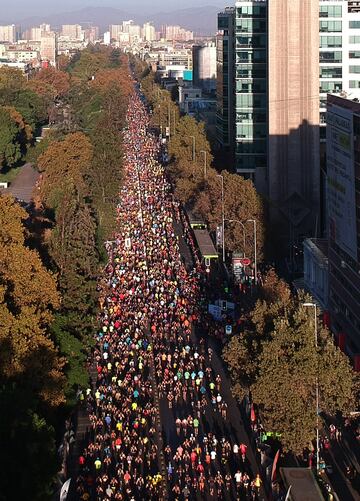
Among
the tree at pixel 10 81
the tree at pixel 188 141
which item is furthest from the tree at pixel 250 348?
the tree at pixel 10 81

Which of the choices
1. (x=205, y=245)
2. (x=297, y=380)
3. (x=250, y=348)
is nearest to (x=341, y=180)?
(x=250, y=348)

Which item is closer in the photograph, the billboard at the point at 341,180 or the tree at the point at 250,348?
the tree at the point at 250,348

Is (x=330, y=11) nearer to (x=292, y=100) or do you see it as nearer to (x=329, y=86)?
(x=329, y=86)

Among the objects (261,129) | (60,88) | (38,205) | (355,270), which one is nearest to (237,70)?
(261,129)

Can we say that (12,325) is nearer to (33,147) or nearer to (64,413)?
(64,413)

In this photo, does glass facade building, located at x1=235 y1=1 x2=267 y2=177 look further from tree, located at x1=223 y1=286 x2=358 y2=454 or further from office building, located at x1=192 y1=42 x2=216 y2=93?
office building, located at x1=192 y1=42 x2=216 y2=93

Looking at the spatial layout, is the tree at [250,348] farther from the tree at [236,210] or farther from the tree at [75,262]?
the tree at [236,210]
